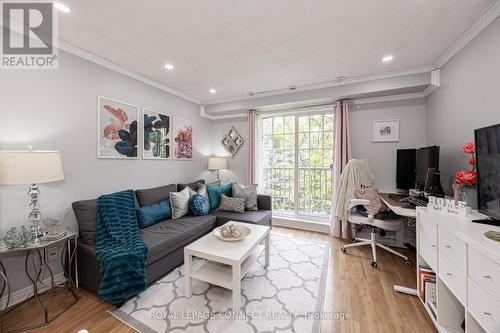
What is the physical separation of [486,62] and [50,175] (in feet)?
12.7

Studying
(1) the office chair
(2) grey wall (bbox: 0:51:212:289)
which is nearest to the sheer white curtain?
(1) the office chair

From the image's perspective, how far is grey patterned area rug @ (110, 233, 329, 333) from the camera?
61.1 inches

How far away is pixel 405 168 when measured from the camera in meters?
2.85

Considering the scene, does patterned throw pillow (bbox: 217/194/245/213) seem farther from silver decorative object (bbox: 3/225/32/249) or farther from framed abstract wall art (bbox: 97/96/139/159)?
silver decorative object (bbox: 3/225/32/249)

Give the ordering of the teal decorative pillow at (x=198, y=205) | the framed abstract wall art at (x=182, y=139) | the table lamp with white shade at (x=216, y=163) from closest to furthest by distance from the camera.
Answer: the teal decorative pillow at (x=198, y=205) < the framed abstract wall art at (x=182, y=139) < the table lamp with white shade at (x=216, y=163)

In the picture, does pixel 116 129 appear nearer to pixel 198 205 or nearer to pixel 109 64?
pixel 109 64

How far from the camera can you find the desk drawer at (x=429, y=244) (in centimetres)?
159

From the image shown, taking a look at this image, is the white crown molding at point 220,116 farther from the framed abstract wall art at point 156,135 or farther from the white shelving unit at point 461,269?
the white shelving unit at point 461,269

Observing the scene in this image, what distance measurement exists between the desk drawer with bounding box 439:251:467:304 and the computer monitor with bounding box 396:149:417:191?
64.2 inches

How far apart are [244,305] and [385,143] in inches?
124

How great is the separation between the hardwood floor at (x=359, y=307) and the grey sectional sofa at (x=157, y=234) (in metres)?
0.28

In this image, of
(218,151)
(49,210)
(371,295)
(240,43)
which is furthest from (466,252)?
(218,151)

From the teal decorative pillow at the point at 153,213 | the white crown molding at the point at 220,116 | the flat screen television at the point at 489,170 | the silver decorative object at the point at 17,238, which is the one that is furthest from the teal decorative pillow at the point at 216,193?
the flat screen television at the point at 489,170

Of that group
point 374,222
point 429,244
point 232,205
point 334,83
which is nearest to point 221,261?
point 232,205
